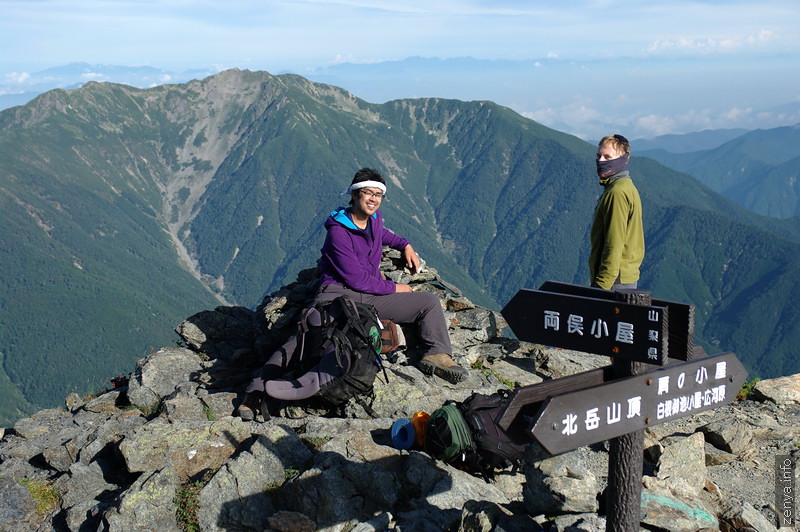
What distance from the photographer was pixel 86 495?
8.62m

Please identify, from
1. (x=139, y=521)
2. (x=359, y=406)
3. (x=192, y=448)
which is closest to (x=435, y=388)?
(x=359, y=406)

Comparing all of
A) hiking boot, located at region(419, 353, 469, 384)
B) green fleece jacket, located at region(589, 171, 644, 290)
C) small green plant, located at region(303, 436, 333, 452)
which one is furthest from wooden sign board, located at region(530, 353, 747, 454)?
hiking boot, located at region(419, 353, 469, 384)

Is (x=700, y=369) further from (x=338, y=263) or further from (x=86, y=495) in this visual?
(x=86, y=495)

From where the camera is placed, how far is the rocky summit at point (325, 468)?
733 centimetres

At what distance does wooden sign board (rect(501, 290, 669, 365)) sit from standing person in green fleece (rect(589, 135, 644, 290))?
13.8 feet

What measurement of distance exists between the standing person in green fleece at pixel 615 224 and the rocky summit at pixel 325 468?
2.53 meters

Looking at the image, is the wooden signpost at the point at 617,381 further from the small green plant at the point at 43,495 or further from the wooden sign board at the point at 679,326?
the small green plant at the point at 43,495

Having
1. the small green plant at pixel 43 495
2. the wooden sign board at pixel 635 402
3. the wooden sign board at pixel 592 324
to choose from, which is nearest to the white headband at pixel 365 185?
the wooden sign board at pixel 592 324

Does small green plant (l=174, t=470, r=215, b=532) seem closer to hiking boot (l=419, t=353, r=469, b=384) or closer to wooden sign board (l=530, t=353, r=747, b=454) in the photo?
hiking boot (l=419, t=353, r=469, b=384)

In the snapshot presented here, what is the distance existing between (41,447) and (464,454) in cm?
697

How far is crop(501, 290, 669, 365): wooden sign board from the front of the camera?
5020mm

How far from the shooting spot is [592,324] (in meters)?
5.30

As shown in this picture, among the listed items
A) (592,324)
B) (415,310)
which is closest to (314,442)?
(415,310)

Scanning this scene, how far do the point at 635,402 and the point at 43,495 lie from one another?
7702mm
